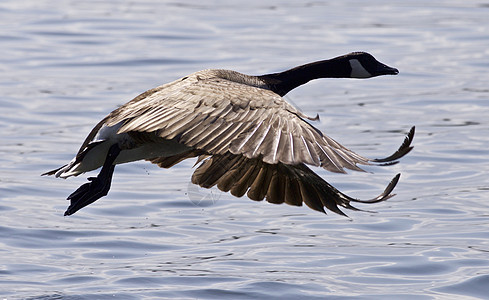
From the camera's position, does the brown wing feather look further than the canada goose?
Yes

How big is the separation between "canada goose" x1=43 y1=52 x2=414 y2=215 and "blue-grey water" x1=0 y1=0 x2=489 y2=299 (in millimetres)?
745

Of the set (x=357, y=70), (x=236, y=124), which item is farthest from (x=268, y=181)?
(x=357, y=70)

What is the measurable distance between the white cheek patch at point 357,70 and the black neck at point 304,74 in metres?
0.04

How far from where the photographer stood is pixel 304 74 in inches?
338

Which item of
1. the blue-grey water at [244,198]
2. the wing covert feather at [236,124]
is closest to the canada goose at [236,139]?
the wing covert feather at [236,124]

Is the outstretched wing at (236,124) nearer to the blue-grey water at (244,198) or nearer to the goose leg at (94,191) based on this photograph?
the goose leg at (94,191)

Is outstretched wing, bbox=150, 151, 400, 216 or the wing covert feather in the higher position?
the wing covert feather

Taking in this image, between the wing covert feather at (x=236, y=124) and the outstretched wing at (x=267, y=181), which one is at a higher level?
the wing covert feather at (x=236, y=124)

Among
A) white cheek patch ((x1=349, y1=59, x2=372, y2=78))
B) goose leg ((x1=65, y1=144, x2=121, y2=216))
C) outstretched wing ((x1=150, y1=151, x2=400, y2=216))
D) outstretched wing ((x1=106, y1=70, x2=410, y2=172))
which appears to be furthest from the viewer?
white cheek patch ((x1=349, y1=59, x2=372, y2=78))

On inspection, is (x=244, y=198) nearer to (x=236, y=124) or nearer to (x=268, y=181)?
(x=268, y=181)

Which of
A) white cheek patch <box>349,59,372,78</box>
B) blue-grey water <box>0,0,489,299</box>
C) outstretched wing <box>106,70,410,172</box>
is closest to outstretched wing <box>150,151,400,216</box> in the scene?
blue-grey water <box>0,0,489,299</box>

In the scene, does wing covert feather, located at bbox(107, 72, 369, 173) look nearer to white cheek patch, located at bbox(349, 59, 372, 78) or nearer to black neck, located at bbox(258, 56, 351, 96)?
black neck, located at bbox(258, 56, 351, 96)

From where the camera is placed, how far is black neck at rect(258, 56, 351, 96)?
8.37m

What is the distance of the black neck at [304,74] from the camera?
8.37 metres
